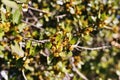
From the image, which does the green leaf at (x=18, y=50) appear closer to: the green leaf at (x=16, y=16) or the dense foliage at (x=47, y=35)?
the dense foliage at (x=47, y=35)

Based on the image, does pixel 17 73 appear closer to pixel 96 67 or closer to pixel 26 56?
pixel 26 56

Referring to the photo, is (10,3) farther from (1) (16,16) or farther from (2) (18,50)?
(2) (18,50)

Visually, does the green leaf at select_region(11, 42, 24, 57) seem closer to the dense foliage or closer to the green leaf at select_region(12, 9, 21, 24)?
the dense foliage

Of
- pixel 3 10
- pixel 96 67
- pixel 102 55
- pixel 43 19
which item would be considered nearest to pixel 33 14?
pixel 43 19

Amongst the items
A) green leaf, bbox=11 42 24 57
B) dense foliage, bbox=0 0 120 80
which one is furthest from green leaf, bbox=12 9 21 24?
green leaf, bbox=11 42 24 57

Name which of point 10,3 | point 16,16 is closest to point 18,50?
point 16,16

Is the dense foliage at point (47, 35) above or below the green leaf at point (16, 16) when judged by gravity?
below

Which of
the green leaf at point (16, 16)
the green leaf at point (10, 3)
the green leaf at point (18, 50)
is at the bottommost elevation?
the green leaf at point (18, 50)

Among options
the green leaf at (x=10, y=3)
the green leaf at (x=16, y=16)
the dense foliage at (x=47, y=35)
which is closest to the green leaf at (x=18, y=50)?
the dense foliage at (x=47, y=35)
